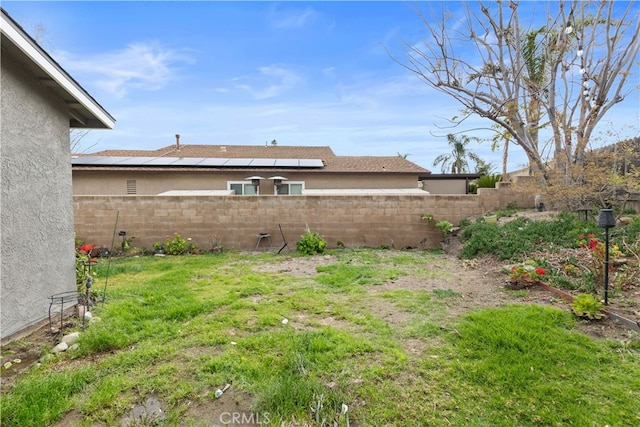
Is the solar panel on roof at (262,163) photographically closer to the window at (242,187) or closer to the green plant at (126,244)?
the window at (242,187)

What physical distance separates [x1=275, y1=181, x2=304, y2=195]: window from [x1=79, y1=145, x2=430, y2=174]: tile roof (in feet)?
3.53

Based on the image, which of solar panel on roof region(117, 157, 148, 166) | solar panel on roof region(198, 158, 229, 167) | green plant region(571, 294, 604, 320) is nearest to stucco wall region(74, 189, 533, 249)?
solar panel on roof region(198, 158, 229, 167)

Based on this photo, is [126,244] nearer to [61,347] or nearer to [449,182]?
[61,347]

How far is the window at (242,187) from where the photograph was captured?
563 inches

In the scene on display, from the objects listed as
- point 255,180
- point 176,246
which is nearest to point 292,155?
point 255,180

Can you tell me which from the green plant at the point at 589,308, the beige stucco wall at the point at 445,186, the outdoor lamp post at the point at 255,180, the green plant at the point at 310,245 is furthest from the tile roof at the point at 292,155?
the green plant at the point at 589,308

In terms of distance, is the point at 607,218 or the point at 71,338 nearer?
the point at 71,338

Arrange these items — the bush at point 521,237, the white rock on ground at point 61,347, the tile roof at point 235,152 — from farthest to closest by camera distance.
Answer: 1. the tile roof at point 235,152
2. the bush at point 521,237
3. the white rock on ground at point 61,347

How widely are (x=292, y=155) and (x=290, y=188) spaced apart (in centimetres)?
422

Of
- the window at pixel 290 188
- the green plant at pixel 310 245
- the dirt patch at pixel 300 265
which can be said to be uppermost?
the window at pixel 290 188

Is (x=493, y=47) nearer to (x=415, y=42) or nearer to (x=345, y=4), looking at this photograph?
(x=415, y=42)

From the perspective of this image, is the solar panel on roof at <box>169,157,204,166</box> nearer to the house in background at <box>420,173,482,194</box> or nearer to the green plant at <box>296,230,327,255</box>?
the green plant at <box>296,230,327,255</box>

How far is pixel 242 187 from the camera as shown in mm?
14406

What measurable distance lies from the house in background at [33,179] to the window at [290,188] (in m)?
10.1
